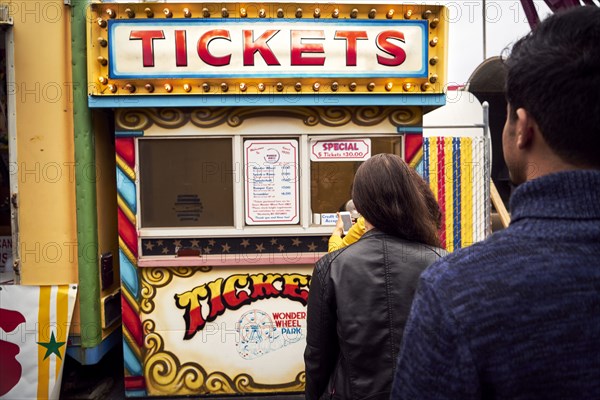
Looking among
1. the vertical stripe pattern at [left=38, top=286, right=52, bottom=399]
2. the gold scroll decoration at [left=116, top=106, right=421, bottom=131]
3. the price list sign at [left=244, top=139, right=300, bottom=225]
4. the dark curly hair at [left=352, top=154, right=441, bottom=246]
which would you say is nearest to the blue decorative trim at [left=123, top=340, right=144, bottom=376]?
the vertical stripe pattern at [left=38, top=286, right=52, bottom=399]

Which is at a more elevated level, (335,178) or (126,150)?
(126,150)

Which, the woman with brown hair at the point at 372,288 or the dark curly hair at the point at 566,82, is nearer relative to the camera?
the dark curly hair at the point at 566,82

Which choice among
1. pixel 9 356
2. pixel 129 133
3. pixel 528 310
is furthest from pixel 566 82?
pixel 9 356

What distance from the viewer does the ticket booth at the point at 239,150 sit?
3508 mm

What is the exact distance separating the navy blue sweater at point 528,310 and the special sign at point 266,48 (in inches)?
115

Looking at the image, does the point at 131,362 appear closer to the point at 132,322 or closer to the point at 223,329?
the point at 132,322

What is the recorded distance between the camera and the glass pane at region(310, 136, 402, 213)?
12.4 ft

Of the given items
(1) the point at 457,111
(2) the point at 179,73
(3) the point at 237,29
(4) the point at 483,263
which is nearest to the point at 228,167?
(2) the point at 179,73

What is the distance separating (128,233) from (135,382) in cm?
116

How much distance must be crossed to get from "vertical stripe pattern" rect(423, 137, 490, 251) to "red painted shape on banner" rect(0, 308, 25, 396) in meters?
3.73

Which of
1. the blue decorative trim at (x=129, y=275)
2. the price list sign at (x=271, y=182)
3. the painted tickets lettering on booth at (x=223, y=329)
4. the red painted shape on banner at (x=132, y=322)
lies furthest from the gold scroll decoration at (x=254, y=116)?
the red painted shape on banner at (x=132, y=322)

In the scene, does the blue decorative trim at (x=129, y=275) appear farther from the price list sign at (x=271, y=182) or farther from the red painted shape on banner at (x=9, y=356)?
the price list sign at (x=271, y=182)

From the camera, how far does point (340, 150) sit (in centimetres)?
375

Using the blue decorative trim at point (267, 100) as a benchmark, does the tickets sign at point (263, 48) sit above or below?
above
